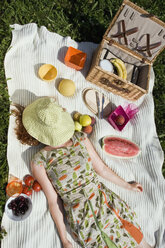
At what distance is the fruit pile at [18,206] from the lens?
244 centimetres

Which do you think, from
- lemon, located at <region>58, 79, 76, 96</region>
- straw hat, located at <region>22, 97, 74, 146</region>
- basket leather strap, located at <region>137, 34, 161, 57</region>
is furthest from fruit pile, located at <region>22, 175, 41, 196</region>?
basket leather strap, located at <region>137, 34, 161, 57</region>

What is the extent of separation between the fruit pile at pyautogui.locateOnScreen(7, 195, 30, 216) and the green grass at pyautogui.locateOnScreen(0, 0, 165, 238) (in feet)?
5.45

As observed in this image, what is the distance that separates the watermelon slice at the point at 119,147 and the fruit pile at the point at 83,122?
0.87ft

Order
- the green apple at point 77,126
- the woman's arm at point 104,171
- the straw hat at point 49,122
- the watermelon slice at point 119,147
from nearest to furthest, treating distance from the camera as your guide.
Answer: the straw hat at point 49,122
the woman's arm at point 104,171
the green apple at point 77,126
the watermelon slice at point 119,147

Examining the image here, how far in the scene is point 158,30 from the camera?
2.82 meters

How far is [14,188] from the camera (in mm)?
2549

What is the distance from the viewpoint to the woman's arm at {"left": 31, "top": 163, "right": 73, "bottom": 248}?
A: 8.22 feet

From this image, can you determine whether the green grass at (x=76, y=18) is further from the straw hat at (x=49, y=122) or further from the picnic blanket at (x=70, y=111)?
the straw hat at (x=49, y=122)

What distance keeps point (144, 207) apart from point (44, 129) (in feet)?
5.67

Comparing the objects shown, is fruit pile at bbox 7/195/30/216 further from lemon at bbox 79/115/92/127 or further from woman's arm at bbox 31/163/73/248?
lemon at bbox 79/115/92/127

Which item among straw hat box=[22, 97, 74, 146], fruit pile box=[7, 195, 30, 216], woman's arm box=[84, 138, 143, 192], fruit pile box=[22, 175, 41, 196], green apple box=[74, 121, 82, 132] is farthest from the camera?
green apple box=[74, 121, 82, 132]

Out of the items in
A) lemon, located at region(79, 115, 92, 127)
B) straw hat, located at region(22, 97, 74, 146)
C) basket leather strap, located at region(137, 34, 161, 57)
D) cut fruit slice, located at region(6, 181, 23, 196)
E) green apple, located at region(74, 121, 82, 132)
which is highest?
basket leather strap, located at region(137, 34, 161, 57)

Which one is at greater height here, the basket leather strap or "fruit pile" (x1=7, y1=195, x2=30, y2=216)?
the basket leather strap

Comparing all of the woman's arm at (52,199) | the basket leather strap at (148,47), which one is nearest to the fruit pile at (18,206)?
the woman's arm at (52,199)
